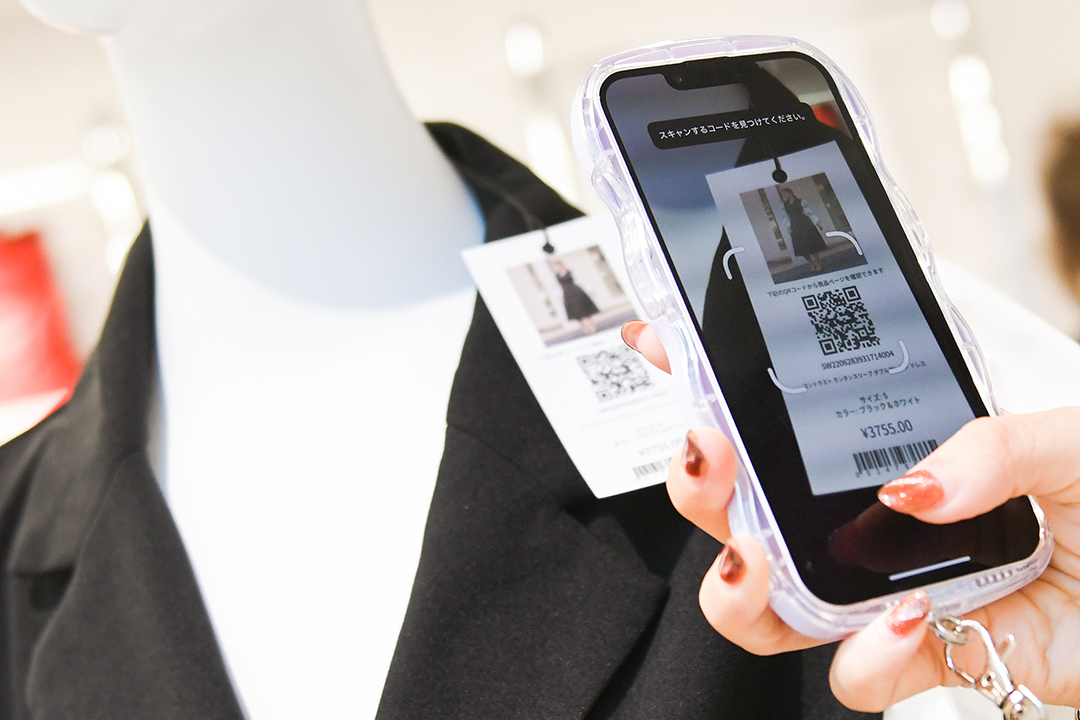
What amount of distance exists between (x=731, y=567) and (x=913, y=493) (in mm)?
96

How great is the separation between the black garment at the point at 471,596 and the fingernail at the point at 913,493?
0.24 meters

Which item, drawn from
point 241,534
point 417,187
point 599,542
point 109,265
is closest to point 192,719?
point 241,534

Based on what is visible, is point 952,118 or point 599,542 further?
point 952,118

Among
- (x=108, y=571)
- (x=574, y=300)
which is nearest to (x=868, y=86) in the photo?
(x=574, y=300)

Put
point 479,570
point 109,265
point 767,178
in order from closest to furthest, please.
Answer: point 767,178, point 479,570, point 109,265

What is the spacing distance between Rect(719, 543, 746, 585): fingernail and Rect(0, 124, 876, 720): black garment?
0.23 meters

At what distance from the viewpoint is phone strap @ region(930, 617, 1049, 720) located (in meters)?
0.43

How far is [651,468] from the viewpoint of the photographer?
0.67m

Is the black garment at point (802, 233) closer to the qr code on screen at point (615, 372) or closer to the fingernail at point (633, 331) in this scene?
the fingernail at point (633, 331)

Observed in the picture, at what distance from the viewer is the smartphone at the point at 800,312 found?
450 millimetres

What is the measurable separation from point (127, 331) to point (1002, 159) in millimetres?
2789

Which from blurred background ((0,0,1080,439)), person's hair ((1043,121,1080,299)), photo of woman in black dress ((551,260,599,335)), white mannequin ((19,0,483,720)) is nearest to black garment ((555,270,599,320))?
photo of woman in black dress ((551,260,599,335))

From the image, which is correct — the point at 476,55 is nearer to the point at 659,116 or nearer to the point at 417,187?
the point at 417,187

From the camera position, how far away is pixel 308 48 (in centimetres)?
74
